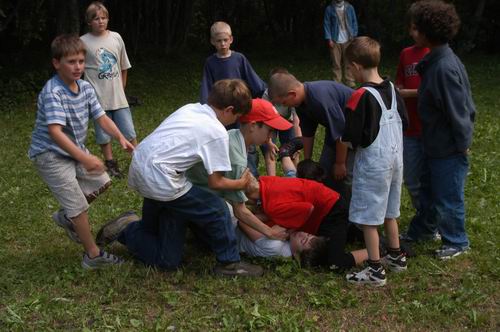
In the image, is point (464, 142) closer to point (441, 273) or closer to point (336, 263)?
point (441, 273)

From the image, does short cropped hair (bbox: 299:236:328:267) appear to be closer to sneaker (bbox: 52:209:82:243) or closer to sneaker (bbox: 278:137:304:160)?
sneaker (bbox: 278:137:304:160)

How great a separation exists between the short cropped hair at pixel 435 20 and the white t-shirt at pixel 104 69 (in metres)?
3.67

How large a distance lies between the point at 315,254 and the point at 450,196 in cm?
96

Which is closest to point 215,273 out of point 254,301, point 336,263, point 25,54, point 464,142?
point 254,301

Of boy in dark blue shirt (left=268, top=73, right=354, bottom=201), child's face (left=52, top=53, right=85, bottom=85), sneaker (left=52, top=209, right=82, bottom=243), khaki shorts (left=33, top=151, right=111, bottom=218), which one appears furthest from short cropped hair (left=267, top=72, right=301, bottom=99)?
sneaker (left=52, top=209, right=82, bottom=243)

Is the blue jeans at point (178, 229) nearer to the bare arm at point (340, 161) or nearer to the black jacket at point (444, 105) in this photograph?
the bare arm at point (340, 161)

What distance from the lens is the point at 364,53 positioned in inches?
152

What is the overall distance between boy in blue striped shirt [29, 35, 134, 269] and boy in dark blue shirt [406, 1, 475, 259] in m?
1.96

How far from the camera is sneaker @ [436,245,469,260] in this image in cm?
433

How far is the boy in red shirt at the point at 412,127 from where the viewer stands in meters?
4.57

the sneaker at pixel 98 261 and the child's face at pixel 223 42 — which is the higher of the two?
the child's face at pixel 223 42

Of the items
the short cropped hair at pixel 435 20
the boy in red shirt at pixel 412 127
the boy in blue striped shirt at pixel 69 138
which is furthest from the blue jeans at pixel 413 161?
the boy in blue striped shirt at pixel 69 138

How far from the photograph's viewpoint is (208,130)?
3.78m

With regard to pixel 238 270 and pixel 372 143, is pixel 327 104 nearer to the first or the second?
pixel 372 143
